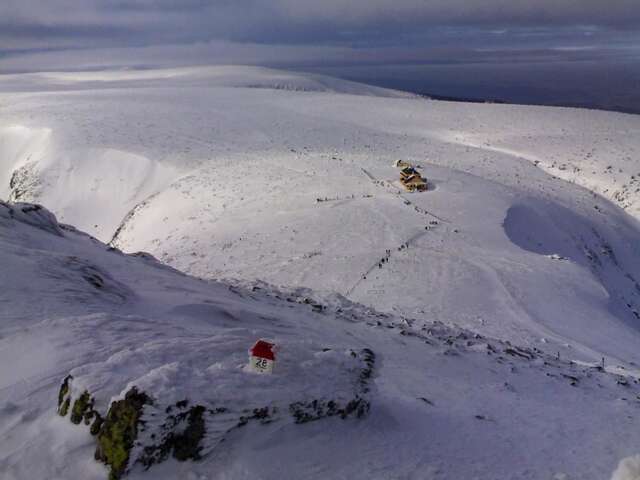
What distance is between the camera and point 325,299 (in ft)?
51.1

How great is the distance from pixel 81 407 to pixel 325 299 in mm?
10428

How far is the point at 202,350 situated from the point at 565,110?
71.1 m

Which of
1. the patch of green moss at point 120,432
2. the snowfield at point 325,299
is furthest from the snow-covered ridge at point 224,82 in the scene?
the patch of green moss at point 120,432

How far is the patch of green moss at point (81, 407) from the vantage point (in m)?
5.45

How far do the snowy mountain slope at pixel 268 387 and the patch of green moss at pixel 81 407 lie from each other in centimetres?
8

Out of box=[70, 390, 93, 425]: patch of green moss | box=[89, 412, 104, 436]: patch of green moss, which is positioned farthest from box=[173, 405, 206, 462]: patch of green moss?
box=[70, 390, 93, 425]: patch of green moss

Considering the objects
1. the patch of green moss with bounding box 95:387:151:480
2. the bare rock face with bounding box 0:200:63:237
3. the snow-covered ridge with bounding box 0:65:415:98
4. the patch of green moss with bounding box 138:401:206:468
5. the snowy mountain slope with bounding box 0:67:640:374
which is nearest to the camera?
the patch of green moss with bounding box 95:387:151:480

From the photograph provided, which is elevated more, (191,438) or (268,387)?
(268,387)

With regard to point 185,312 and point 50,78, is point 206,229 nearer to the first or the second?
point 185,312

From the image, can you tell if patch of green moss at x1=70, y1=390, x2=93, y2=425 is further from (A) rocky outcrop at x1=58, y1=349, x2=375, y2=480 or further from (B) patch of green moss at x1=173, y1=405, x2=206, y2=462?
(B) patch of green moss at x1=173, y1=405, x2=206, y2=462

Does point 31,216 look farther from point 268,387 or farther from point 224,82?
point 224,82

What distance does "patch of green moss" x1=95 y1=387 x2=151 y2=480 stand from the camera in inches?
201

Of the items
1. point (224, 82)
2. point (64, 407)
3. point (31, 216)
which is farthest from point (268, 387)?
point (224, 82)

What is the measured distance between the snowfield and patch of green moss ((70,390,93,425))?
0.44 feet
